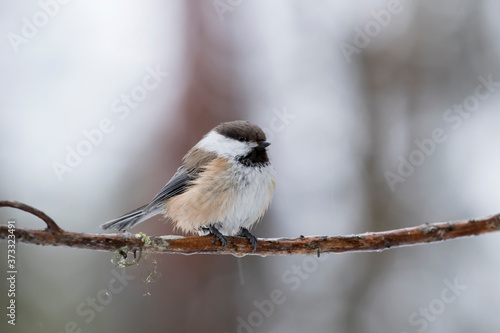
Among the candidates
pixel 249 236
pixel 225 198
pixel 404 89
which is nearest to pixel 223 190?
pixel 225 198

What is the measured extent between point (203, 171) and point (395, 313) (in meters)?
2.86

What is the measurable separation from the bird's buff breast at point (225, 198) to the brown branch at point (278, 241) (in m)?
0.34

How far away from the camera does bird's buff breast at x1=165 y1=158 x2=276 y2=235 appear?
3.15 metres

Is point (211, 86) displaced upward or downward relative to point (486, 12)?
downward

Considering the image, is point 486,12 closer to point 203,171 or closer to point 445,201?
point 445,201

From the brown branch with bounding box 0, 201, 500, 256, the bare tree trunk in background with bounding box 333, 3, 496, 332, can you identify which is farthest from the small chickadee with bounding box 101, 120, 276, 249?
the bare tree trunk in background with bounding box 333, 3, 496, 332

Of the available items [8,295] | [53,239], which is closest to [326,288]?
[8,295]

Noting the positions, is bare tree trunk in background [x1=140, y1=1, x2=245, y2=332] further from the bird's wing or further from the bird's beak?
the bird's beak

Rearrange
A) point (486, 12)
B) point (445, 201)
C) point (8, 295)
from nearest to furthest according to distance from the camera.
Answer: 1. point (8, 295)
2. point (445, 201)
3. point (486, 12)

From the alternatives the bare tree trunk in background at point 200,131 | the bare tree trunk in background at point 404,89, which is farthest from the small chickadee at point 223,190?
the bare tree trunk in background at point 404,89

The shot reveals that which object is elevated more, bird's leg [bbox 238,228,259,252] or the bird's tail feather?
the bird's tail feather

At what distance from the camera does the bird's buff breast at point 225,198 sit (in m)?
3.15

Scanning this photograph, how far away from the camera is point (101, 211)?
4.71 metres

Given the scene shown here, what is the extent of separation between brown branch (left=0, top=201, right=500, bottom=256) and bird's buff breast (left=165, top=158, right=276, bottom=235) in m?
0.34
